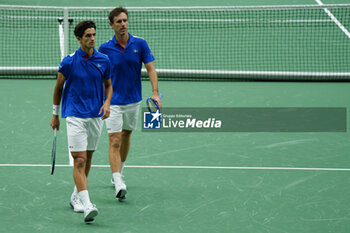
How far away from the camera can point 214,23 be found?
18.0m

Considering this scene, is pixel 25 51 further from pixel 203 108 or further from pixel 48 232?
pixel 48 232

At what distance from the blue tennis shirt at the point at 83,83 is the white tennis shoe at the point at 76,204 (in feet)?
3.24

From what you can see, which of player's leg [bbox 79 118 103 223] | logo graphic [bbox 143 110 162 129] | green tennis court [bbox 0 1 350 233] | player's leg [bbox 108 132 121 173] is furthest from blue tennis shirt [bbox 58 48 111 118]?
logo graphic [bbox 143 110 162 129]

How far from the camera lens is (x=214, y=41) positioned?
16.3 meters

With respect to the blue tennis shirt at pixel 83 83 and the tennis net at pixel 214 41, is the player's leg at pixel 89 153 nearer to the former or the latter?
the blue tennis shirt at pixel 83 83

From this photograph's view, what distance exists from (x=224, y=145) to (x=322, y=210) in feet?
9.29

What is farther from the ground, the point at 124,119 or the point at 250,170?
the point at 124,119

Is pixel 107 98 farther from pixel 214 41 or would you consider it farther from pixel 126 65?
pixel 214 41

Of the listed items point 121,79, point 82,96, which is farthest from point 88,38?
point 121,79

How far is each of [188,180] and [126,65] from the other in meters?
1.80

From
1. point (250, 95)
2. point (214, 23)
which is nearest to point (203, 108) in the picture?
point (250, 95)

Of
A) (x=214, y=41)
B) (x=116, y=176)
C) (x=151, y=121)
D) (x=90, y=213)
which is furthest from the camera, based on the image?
(x=214, y=41)

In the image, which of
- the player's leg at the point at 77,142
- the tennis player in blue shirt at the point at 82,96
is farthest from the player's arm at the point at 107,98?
the player's leg at the point at 77,142

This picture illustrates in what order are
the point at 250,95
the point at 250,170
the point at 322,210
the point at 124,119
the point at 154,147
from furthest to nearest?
the point at 250,95 → the point at 154,147 → the point at 250,170 → the point at 124,119 → the point at 322,210
